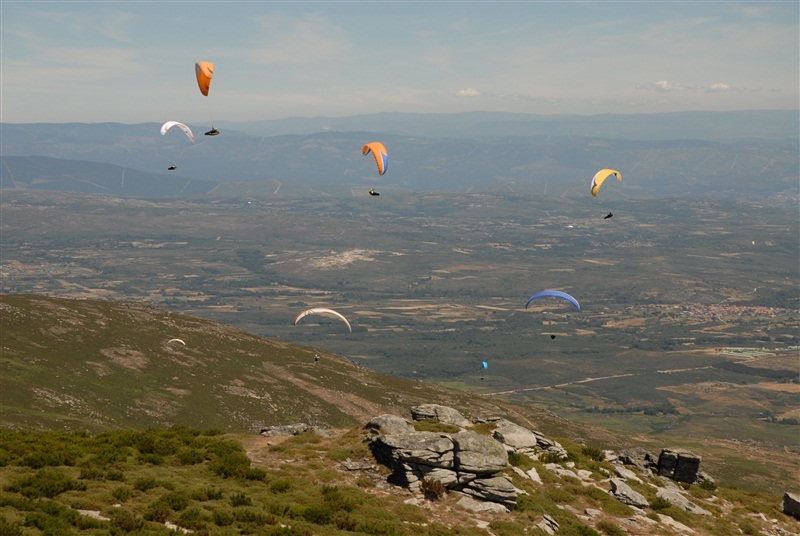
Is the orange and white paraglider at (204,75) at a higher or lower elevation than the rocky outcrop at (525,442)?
higher

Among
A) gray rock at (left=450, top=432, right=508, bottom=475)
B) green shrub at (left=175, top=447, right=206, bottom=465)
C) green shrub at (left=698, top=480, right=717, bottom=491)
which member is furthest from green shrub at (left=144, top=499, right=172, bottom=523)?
green shrub at (left=698, top=480, right=717, bottom=491)

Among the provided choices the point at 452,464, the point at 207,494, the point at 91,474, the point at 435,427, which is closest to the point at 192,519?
the point at 207,494

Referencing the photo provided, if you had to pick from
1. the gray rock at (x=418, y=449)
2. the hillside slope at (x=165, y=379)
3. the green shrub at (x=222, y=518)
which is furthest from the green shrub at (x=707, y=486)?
the hillside slope at (x=165, y=379)

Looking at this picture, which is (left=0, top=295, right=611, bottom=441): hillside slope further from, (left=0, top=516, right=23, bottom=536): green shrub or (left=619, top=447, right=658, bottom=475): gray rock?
(left=619, top=447, right=658, bottom=475): gray rock

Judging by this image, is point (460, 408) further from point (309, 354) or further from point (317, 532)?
point (317, 532)

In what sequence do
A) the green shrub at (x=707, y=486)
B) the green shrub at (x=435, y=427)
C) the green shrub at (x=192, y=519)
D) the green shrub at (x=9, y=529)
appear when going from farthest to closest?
the green shrub at (x=707, y=486) → the green shrub at (x=435, y=427) → the green shrub at (x=192, y=519) → the green shrub at (x=9, y=529)

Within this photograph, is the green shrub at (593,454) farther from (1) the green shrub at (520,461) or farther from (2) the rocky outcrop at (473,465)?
(1) the green shrub at (520,461)
